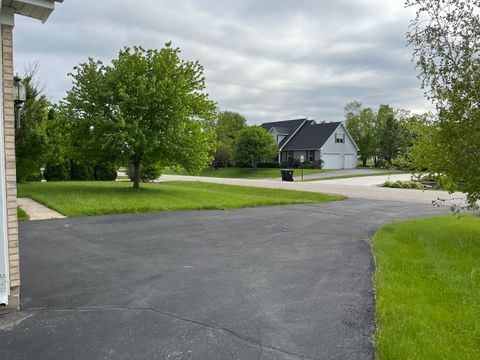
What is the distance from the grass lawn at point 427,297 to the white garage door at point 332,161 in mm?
45185

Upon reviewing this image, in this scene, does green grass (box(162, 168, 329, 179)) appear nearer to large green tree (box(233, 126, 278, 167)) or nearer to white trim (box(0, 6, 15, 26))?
large green tree (box(233, 126, 278, 167))

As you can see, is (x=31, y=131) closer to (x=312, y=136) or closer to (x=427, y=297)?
(x=427, y=297)

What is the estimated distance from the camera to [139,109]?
54.5 feet

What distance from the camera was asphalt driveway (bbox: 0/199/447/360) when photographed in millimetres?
3645

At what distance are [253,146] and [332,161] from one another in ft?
37.6

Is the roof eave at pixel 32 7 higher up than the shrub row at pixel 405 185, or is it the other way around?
the roof eave at pixel 32 7

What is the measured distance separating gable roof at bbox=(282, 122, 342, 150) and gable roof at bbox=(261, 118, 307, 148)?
40.2 inches

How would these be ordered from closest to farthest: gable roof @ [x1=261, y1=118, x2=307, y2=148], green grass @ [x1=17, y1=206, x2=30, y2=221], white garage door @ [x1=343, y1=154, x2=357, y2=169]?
green grass @ [x1=17, y1=206, x2=30, y2=221], white garage door @ [x1=343, y1=154, x2=357, y2=169], gable roof @ [x1=261, y1=118, x2=307, y2=148]

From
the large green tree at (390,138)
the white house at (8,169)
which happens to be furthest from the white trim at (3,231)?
the large green tree at (390,138)

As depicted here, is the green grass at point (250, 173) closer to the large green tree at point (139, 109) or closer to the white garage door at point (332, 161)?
the white garage door at point (332, 161)

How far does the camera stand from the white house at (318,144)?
5378 cm

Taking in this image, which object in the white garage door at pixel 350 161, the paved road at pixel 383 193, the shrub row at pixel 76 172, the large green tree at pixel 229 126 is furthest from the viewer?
the large green tree at pixel 229 126

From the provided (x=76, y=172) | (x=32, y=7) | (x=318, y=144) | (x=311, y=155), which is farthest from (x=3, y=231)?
(x=311, y=155)

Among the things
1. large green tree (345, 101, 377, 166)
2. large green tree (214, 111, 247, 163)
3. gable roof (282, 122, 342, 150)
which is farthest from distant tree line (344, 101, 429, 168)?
large green tree (214, 111, 247, 163)
